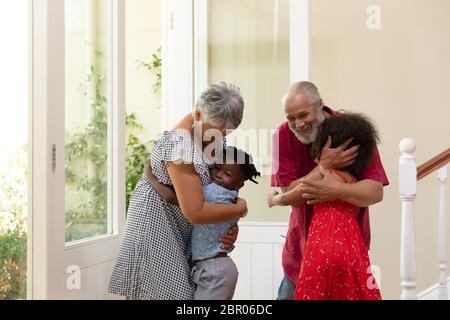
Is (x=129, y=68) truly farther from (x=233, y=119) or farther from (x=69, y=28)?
(x=233, y=119)

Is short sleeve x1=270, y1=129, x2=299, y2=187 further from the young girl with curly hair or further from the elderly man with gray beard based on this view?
the young girl with curly hair

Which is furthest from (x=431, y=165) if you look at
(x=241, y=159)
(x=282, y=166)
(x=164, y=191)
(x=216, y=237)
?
(x=164, y=191)

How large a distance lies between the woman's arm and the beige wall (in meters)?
2.34

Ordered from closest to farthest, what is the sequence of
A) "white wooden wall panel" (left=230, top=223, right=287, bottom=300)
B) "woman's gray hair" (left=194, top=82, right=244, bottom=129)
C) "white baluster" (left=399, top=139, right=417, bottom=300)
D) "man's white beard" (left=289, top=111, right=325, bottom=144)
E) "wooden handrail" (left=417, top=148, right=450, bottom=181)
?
"woman's gray hair" (left=194, top=82, right=244, bottom=129)
"man's white beard" (left=289, top=111, right=325, bottom=144)
"white baluster" (left=399, top=139, right=417, bottom=300)
"wooden handrail" (left=417, top=148, right=450, bottom=181)
"white wooden wall panel" (left=230, top=223, right=287, bottom=300)

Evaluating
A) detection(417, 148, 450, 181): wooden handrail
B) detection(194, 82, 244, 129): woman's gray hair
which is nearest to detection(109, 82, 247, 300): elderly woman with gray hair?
detection(194, 82, 244, 129): woman's gray hair

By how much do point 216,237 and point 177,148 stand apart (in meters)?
0.34

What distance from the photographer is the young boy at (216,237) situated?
220cm

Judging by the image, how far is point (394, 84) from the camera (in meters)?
4.28

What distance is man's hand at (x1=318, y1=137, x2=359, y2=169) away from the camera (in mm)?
2213

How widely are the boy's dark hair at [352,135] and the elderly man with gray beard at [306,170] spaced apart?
0.07ft

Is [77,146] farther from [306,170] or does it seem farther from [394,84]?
[394,84]

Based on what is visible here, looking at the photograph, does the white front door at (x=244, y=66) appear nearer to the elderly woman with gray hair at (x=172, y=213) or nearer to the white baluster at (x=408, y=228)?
the white baluster at (x=408, y=228)

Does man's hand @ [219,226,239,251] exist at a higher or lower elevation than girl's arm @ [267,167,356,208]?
lower
